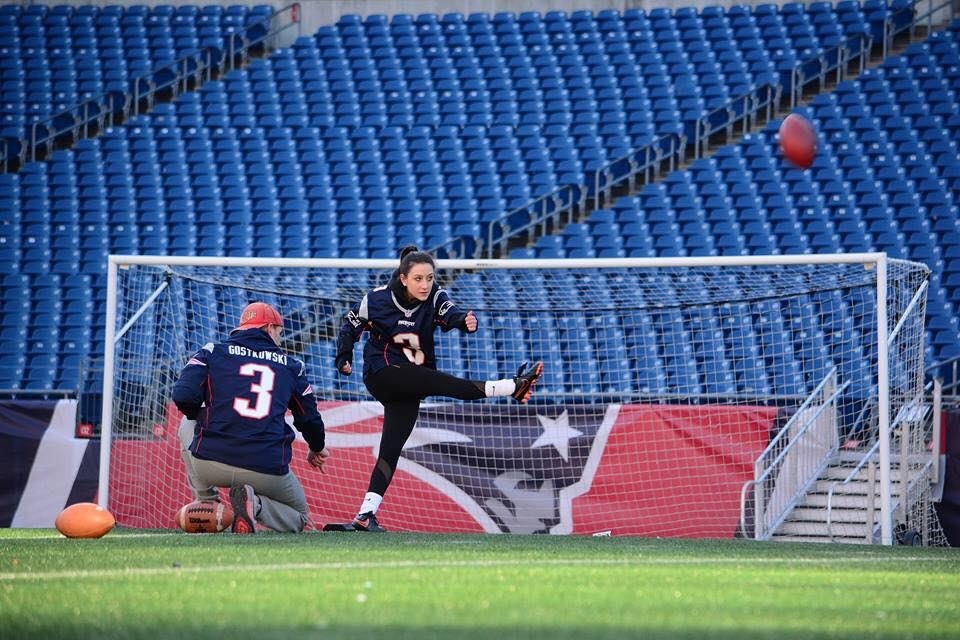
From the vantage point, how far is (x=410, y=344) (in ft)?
26.1

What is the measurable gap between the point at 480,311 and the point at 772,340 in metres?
2.68

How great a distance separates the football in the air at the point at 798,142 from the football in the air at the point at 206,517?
548 centimetres

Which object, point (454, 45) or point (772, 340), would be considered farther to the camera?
point (454, 45)

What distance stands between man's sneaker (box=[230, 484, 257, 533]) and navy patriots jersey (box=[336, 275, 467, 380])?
1.06 m

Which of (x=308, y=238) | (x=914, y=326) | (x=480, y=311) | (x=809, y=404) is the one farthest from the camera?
(x=308, y=238)

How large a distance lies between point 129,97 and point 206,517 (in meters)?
15.1

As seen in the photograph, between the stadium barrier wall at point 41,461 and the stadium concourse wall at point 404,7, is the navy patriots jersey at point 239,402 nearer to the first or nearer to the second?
the stadium barrier wall at point 41,461

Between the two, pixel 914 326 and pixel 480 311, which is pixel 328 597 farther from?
pixel 480 311

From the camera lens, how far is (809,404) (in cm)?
1052

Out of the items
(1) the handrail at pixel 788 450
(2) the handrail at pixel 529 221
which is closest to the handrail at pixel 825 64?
(2) the handrail at pixel 529 221

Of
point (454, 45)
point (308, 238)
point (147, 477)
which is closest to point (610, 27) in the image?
point (454, 45)

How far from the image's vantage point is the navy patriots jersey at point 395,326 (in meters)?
7.92

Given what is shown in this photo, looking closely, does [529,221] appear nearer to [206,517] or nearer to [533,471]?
[533,471]

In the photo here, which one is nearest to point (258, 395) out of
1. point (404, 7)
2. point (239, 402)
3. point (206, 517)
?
point (239, 402)
